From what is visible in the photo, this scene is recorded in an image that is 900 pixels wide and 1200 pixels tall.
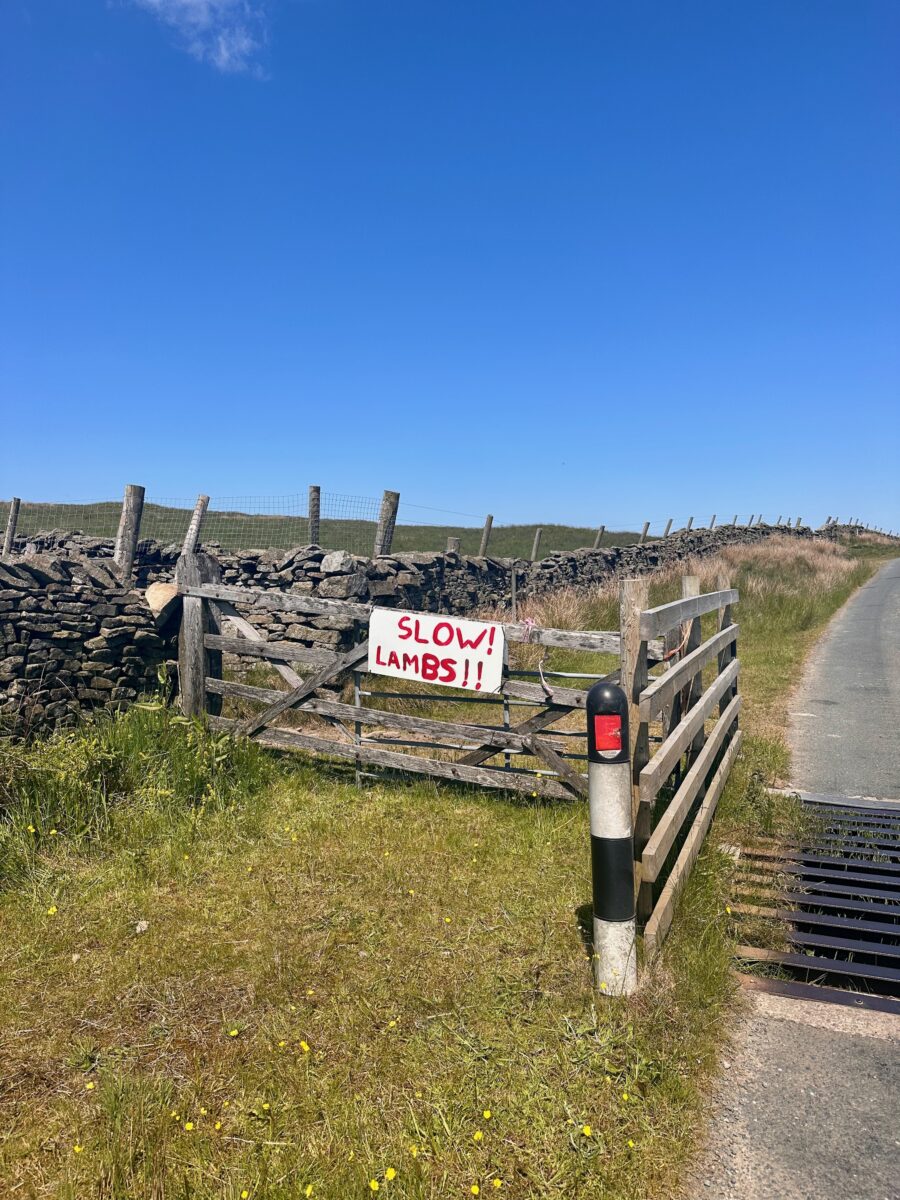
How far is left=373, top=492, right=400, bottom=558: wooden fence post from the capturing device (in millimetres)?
10664

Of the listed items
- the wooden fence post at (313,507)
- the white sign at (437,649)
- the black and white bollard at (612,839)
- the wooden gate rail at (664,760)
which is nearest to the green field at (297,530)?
the wooden fence post at (313,507)

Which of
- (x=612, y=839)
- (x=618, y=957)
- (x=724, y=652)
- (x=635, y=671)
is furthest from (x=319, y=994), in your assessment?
(x=724, y=652)

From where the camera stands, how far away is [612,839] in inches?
120

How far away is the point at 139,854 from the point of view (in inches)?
184

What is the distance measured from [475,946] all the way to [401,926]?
43 centimetres

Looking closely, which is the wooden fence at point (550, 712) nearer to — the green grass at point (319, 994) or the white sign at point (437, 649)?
the white sign at point (437, 649)

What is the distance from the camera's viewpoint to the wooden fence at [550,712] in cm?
344

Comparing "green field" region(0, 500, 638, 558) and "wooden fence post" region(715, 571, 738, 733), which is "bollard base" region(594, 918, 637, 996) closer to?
"wooden fence post" region(715, 571, 738, 733)

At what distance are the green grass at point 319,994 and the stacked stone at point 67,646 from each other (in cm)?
123

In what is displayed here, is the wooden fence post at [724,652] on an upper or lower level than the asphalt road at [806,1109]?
upper

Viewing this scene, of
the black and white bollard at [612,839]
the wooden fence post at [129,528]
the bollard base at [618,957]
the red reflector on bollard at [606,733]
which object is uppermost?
the wooden fence post at [129,528]

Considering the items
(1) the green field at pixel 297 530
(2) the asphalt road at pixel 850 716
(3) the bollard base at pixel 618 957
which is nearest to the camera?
(3) the bollard base at pixel 618 957

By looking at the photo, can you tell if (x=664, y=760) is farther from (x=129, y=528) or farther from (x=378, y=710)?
(x=129, y=528)

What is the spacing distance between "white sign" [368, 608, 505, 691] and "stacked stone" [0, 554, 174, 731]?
271 cm
